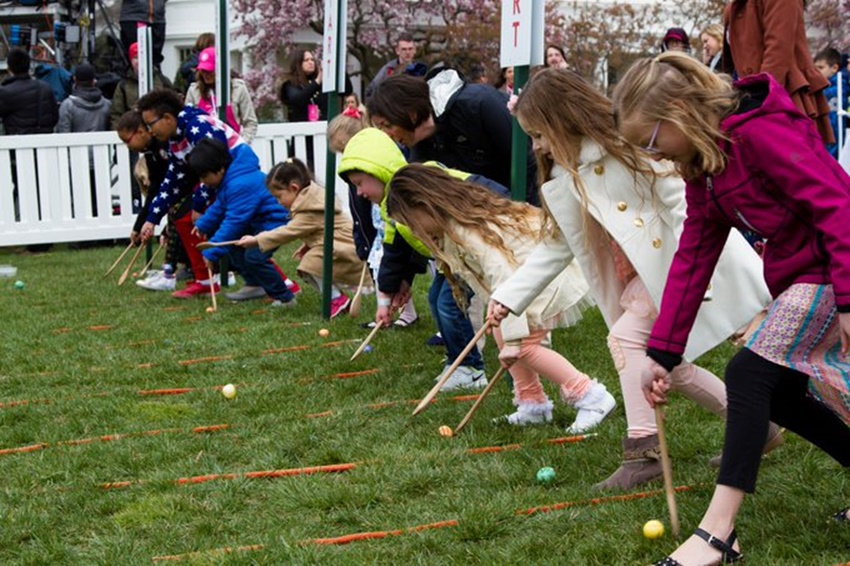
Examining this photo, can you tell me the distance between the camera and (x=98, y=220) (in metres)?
13.8

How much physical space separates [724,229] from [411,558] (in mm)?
1319

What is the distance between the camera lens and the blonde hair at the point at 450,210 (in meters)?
5.18

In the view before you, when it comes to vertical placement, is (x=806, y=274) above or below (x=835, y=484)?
above

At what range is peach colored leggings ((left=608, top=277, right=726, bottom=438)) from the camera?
421 cm

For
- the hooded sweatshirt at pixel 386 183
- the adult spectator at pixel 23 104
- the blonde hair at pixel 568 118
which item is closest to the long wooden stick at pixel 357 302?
the hooded sweatshirt at pixel 386 183

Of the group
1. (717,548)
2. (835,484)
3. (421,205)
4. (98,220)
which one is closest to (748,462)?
(717,548)

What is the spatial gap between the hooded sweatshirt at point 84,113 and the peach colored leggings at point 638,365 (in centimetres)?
1157

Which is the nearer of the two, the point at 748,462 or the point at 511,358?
the point at 748,462

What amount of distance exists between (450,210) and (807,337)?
2159 millimetres

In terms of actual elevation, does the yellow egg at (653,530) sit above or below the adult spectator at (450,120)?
below

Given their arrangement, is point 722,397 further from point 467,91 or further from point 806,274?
point 467,91

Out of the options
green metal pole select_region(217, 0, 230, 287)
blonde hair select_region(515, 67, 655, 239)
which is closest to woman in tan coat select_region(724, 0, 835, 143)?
blonde hair select_region(515, 67, 655, 239)

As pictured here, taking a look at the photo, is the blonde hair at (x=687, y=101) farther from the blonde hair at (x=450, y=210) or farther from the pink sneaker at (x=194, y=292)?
the pink sneaker at (x=194, y=292)

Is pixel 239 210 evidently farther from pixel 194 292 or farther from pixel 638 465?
pixel 638 465
